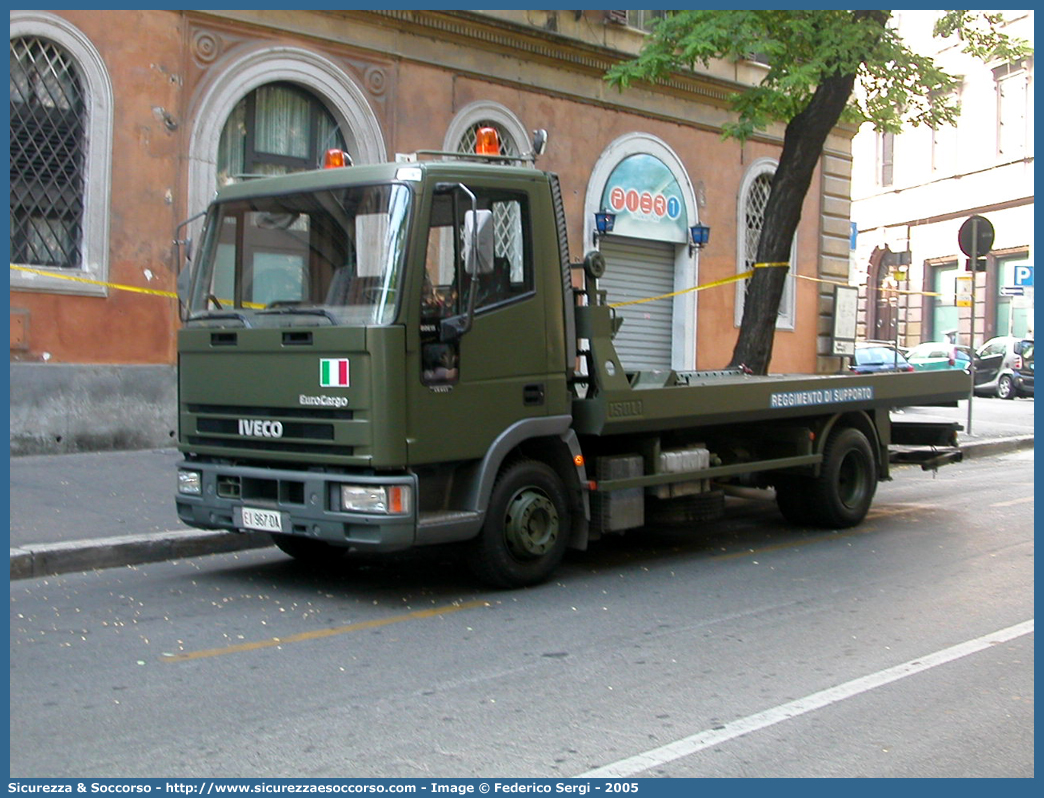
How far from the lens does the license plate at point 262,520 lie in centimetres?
753

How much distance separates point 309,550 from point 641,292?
37.8 feet

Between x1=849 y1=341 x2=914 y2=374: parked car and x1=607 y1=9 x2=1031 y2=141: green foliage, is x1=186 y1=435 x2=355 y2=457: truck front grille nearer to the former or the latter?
x1=607 y1=9 x2=1031 y2=141: green foliage

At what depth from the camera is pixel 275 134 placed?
14.8 m

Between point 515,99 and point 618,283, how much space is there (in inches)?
132

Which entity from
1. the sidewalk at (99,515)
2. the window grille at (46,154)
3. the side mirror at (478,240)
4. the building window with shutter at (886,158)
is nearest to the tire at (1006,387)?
the building window with shutter at (886,158)

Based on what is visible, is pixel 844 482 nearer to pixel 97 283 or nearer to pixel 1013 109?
pixel 97 283

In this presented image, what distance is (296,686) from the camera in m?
5.70

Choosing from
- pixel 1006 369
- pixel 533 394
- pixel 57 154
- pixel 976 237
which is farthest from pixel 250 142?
pixel 1006 369

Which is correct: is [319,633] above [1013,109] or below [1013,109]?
below

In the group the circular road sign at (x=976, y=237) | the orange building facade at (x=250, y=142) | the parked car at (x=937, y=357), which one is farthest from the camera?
the parked car at (x=937, y=357)

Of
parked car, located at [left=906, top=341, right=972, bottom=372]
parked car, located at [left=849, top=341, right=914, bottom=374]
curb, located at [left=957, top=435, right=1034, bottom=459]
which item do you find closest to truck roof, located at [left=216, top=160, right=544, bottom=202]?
curb, located at [left=957, top=435, right=1034, bottom=459]

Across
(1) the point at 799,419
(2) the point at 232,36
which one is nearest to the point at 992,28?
(1) the point at 799,419

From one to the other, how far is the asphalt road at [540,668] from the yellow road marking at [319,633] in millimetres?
24

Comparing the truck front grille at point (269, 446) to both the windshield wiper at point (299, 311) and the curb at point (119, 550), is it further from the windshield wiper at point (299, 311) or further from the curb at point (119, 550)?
the curb at point (119, 550)
